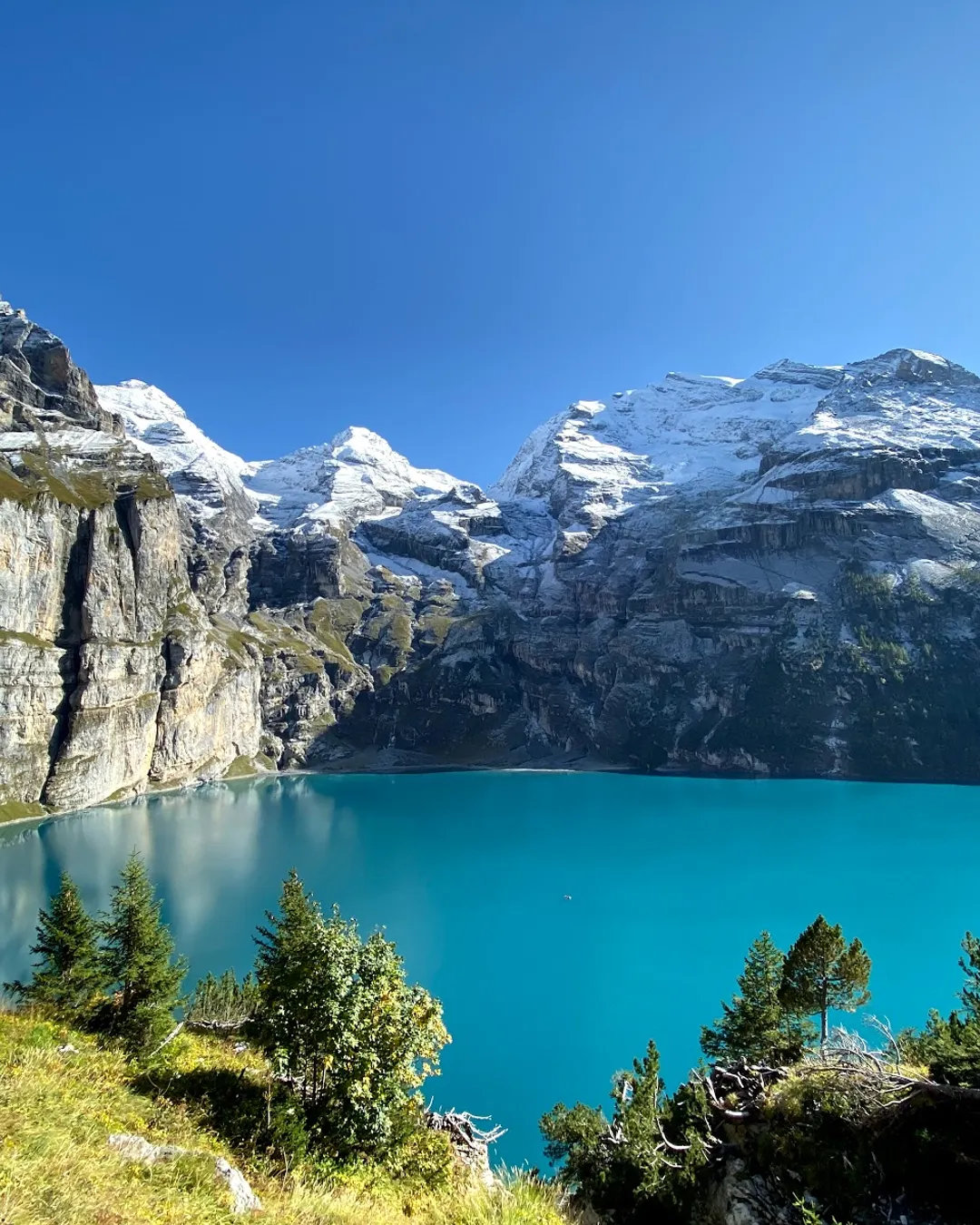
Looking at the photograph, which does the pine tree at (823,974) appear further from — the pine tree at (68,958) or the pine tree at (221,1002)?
the pine tree at (68,958)

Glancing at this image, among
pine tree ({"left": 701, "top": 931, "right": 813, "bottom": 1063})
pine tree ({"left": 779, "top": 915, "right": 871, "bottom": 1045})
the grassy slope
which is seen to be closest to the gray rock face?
pine tree ({"left": 701, "top": 931, "right": 813, "bottom": 1063})

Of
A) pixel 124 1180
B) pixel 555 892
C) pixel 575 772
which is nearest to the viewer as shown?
pixel 124 1180

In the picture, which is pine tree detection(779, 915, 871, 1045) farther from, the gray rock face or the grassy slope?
the gray rock face

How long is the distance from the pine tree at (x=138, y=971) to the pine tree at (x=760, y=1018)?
908 inches

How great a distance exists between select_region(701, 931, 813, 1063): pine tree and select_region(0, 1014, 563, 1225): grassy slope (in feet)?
65.1

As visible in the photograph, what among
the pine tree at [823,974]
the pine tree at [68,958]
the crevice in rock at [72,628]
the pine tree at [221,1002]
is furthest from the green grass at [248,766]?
the pine tree at [823,974]

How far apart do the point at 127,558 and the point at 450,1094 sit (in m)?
151

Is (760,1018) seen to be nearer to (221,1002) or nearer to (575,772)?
(221,1002)

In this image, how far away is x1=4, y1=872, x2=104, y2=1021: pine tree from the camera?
27.3m

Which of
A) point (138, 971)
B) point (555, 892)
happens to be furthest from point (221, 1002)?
point (555, 892)

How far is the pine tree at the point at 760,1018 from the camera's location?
89.0 feet

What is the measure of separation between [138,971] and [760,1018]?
27.3 m

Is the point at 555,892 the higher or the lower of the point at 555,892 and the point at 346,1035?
the lower

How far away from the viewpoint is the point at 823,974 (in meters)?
27.7
